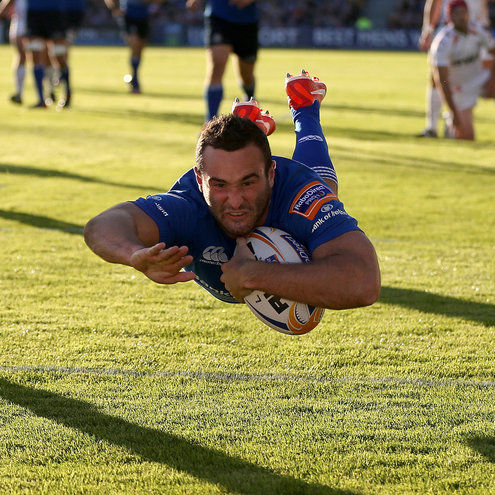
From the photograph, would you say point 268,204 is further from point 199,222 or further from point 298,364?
point 298,364

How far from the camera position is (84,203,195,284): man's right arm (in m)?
3.47

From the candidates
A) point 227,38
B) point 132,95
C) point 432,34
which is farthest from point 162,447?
point 132,95

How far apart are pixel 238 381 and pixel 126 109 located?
1390 centimetres

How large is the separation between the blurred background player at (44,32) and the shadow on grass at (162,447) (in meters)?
13.0

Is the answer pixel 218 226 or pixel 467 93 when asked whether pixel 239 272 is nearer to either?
pixel 218 226

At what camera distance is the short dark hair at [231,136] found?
4082 millimetres

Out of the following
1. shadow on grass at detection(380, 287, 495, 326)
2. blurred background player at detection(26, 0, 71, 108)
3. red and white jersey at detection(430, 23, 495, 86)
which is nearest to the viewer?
shadow on grass at detection(380, 287, 495, 326)

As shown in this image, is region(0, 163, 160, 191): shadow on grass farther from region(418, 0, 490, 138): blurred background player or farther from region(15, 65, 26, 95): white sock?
region(15, 65, 26, 95): white sock

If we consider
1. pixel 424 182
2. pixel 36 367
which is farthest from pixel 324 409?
pixel 424 182

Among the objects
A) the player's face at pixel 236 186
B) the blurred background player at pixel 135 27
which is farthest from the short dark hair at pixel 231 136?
the blurred background player at pixel 135 27

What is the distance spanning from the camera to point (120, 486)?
3449mm

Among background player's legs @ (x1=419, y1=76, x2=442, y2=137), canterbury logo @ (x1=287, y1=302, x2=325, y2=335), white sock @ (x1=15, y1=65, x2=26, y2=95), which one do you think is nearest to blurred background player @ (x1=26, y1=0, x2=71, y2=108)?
white sock @ (x1=15, y1=65, x2=26, y2=95)

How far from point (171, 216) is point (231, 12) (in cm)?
824

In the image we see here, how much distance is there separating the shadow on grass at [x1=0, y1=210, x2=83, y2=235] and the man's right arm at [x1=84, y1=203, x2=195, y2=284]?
13.4 ft
